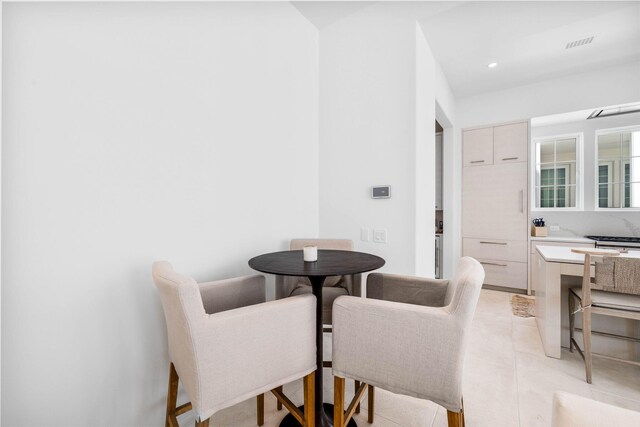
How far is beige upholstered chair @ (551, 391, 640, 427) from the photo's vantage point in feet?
1.48

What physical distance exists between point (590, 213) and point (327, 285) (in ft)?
13.1

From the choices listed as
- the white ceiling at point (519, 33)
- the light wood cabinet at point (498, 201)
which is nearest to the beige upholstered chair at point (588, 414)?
the white ceiling at point (519, 33)

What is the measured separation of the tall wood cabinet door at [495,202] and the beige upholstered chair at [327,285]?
270 cm

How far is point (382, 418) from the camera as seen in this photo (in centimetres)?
157

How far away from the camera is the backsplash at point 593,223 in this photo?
138 inches

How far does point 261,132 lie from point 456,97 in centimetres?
346

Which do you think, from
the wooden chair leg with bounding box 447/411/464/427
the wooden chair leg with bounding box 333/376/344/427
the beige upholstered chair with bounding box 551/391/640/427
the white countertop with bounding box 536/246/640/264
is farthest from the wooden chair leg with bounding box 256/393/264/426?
the white countertop with bounding box 536/246/640/264

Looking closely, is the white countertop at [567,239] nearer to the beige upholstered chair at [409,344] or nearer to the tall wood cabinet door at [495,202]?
the tall wood cabinet door at [495,202]

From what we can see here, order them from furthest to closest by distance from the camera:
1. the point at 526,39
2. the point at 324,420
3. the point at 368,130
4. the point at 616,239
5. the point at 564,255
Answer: the point at 616,239, the point at 526,39, the point at 368,130, the point at 564,255, the point at 324,420

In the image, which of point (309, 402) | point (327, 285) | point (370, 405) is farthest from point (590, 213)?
point (309, 402)

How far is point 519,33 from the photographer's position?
239 centimetres

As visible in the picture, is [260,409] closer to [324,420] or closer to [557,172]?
[324,420]

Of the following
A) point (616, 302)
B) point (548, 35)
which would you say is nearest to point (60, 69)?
point (616, 302)

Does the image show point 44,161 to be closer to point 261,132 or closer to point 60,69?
point 60,69
